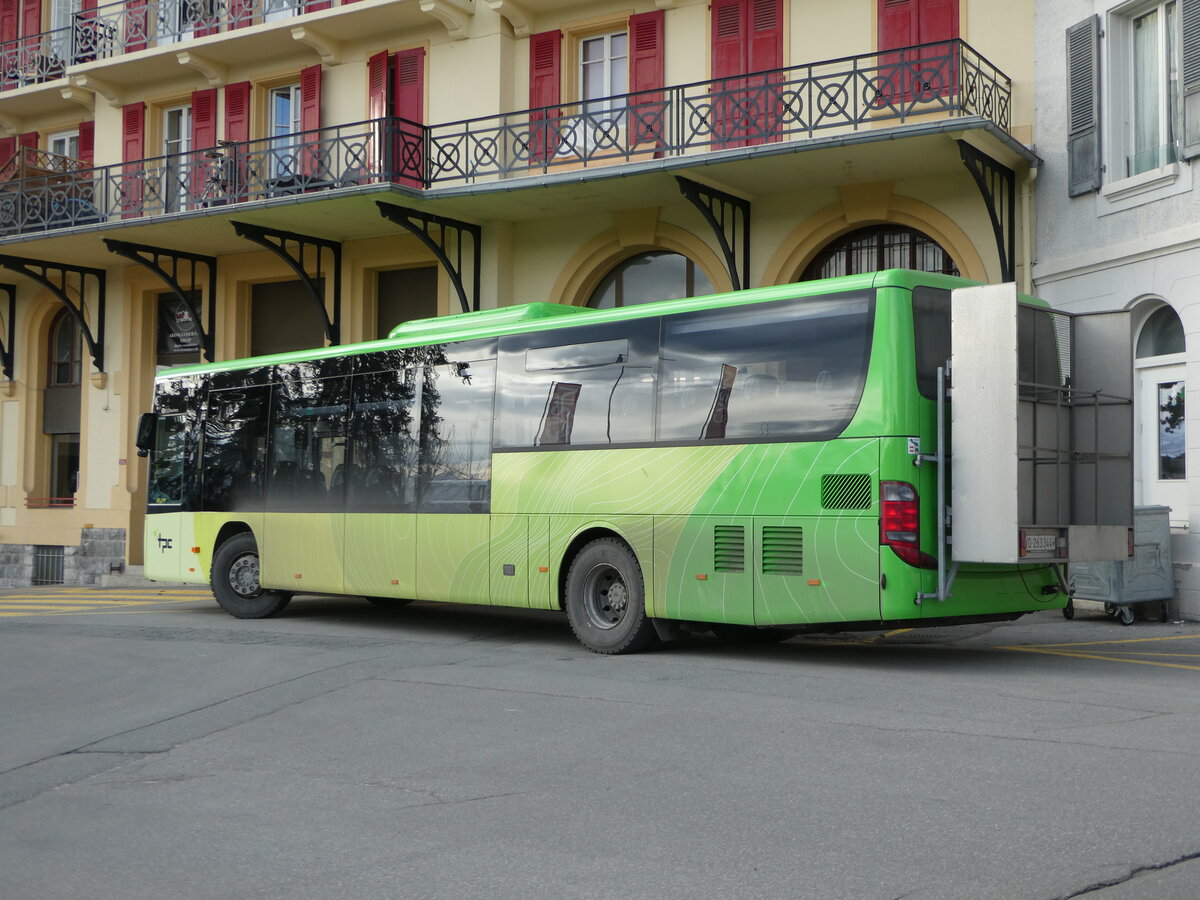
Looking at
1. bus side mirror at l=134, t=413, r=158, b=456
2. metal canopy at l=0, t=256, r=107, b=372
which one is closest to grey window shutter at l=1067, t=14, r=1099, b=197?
bus side mirror at l=134, t=413, r=158, b=456

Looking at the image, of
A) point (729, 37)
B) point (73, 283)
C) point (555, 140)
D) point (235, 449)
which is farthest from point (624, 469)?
point (73, 283)

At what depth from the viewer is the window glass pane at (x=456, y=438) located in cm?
1315

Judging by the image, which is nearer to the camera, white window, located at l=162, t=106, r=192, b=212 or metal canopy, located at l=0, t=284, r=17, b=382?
white window, located at l=162, t=106, r=192, b=212

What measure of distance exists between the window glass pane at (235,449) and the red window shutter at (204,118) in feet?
32.0

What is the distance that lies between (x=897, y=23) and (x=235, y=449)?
408 inches

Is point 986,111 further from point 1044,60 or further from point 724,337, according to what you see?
point 724,337

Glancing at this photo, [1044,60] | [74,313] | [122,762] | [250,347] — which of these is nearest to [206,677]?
[122,762]

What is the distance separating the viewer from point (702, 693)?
9297 millimetres

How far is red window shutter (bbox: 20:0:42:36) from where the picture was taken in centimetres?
2778

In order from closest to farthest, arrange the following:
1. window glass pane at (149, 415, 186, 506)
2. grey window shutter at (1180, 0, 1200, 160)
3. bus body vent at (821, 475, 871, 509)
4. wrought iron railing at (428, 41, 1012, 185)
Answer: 1. bus body vent at (821, 475, 871, 509)
2. grey window shutter at (1180, 0, 1200, 160)
3. wrought iron railing at (428, 41, 1012, 185)
4. window glass pane at (149, 415, 186, 506)

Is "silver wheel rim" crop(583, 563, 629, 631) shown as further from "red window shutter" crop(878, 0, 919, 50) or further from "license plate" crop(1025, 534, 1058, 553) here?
"red window shutter" crop(878, 0, 919, 50)

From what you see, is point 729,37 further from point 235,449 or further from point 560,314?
point 235,449

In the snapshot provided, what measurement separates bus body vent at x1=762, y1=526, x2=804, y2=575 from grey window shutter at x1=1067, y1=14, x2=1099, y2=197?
7.94 metres

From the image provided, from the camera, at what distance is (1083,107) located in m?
16.3
